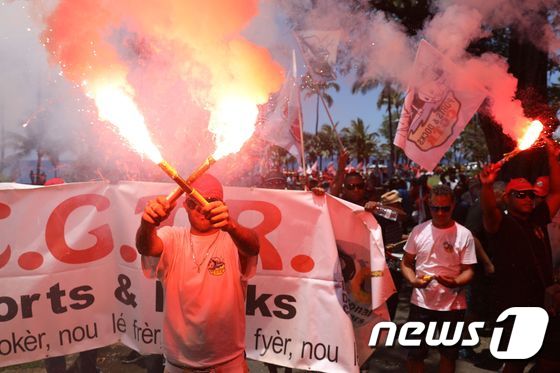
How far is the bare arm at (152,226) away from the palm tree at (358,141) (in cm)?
7410

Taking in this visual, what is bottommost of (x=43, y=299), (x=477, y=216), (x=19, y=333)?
(x=19, y=333)

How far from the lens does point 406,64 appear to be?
5758 millimetres

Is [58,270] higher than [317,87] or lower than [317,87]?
lower

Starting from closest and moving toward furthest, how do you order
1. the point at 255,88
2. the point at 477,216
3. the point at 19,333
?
the point at 255,88 < the point at 19,333 < the point at 477,216

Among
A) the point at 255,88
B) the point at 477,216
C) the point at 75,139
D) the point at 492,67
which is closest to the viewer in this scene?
the point at 255,88

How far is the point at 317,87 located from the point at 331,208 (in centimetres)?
233

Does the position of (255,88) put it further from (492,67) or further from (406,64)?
(492,67)

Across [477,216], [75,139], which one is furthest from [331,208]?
[75,139]

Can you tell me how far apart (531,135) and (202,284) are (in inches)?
130

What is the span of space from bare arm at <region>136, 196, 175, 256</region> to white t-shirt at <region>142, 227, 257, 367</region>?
0.36 ft

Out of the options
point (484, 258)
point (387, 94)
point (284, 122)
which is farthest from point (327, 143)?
point (484, 258)

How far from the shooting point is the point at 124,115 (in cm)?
285

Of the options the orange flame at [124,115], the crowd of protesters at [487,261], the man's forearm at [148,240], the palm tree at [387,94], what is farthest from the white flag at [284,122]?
the man's forearm at [148,240]

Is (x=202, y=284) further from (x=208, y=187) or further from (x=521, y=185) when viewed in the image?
(x=521, y=185)
